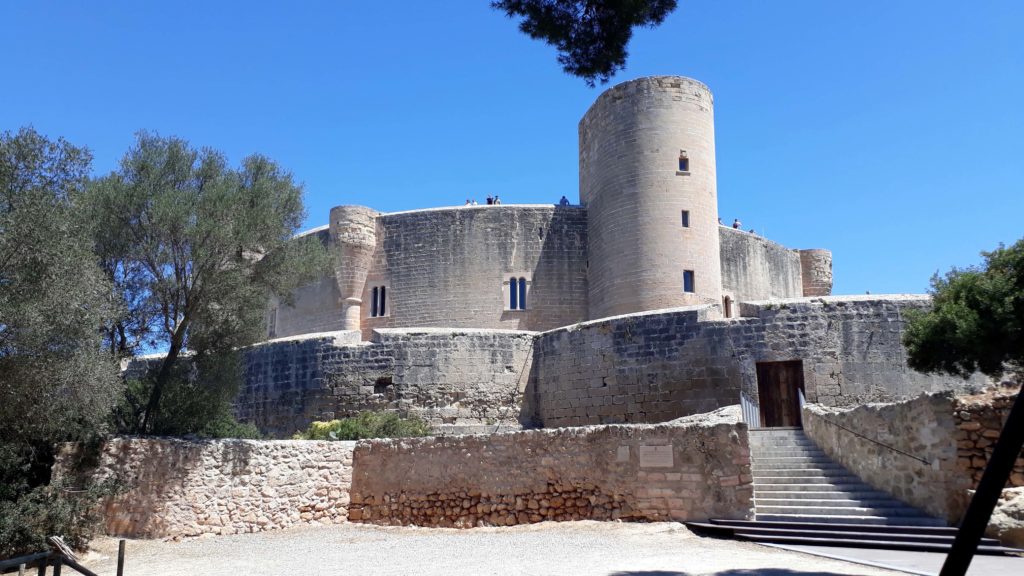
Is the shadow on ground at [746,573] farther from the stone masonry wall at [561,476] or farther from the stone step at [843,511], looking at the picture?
the stone step at [843,511]

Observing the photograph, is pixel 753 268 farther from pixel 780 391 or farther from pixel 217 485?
pixel 217 485

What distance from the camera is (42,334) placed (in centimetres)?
1012

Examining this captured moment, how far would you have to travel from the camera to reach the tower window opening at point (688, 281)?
79.7ft

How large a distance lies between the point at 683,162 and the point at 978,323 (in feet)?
45.2

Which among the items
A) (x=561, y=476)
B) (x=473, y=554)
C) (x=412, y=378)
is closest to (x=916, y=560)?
(x=473, y=554)

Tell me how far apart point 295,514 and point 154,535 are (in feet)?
6.72

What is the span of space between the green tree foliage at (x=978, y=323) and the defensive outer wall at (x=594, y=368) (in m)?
3.63

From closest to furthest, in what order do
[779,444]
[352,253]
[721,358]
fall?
1. [779,444]
2. [721,358]
3. [352,253]

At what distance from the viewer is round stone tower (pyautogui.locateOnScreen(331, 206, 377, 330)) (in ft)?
92.4

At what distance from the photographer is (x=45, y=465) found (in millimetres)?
11742

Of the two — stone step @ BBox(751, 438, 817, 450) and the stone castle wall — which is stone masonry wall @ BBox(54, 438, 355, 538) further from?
the stone castle wall

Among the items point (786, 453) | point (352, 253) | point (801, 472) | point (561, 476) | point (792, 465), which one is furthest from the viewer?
point (352, 253)

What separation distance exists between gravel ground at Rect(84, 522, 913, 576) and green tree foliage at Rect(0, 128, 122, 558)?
3.60ft

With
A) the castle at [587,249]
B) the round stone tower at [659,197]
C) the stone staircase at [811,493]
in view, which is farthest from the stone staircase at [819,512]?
the castle at [587,249]
